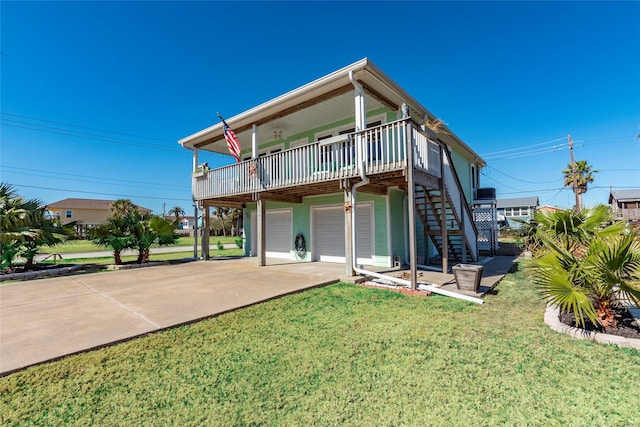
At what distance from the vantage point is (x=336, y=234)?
1039cm

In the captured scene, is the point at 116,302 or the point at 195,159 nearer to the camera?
the point at 116,302

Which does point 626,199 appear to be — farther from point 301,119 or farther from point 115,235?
point 115,235

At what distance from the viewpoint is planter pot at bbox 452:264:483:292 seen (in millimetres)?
5367

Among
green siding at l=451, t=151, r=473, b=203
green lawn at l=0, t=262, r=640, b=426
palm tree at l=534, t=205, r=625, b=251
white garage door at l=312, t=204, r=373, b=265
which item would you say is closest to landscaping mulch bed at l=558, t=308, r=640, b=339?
green lawn at l=0, t=262, r=640, b=426

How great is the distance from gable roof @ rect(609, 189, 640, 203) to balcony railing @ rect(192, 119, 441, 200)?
41.7 metres

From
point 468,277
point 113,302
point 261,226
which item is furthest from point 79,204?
point 468,277

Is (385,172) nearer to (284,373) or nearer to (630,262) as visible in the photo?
(630,262)

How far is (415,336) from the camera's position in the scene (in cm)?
350

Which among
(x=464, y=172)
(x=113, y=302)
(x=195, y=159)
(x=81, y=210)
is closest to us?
(x=113, y=302)

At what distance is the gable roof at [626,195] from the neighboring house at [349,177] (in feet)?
115

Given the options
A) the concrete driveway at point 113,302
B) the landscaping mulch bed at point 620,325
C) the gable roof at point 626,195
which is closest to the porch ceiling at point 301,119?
the concrete driveway at point 113,302

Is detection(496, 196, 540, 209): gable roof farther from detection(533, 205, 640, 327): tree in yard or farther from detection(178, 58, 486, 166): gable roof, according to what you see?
detection(533, 205, 640, 327): tree in yard

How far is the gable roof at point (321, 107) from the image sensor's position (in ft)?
23.1

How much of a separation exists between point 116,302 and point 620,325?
26.4 feet
